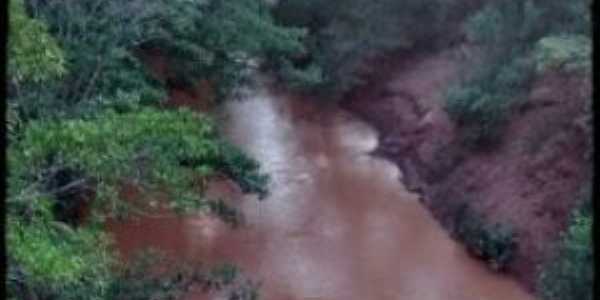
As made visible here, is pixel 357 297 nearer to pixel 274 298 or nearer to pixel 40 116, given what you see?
pixel 274 298

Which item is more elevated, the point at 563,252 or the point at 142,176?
the point at 142,176

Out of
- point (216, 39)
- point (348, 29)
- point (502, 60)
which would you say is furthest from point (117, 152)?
point (348, 29)

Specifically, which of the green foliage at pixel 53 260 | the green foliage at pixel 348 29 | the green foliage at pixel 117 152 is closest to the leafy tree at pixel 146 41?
the green foliage at pixel 117 152

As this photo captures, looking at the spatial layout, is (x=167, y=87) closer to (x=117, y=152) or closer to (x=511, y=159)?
(x=511, y=159)

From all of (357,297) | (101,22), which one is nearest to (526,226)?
(357,297)

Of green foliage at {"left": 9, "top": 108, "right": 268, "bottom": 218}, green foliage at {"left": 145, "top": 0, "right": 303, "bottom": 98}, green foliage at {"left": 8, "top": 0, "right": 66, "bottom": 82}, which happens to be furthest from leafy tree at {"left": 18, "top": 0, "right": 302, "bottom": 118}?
green foliage at {"left": 8, "top": 0, "right": 66, "bottom": 82}

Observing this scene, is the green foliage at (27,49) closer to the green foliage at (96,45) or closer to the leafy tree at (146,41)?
the leafy tree at (146,41)
